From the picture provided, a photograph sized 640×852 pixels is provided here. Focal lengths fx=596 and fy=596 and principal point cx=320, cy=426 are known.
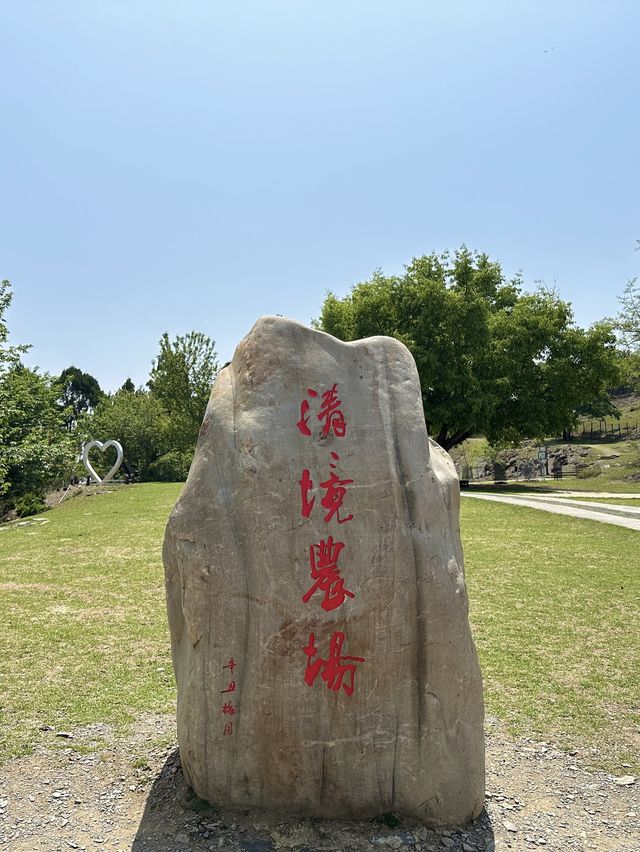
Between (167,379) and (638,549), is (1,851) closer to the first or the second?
(638,549)

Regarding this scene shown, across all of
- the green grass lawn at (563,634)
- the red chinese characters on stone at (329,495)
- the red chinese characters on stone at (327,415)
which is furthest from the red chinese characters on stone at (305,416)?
the green grass lawn at (563,634)

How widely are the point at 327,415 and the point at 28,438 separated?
1847 centimetres

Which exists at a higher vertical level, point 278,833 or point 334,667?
Result: point 334,667

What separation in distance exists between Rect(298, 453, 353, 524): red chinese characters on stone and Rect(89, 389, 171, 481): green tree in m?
37.1

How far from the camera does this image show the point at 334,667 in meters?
3.68

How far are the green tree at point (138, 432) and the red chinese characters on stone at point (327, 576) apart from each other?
1465 inches

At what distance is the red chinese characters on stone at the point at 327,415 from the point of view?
155 inches

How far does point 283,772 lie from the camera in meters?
3.68

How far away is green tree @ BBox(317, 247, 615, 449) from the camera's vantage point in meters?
25.4

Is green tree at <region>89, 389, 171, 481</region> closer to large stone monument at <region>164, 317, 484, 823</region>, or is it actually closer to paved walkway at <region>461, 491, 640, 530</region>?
paved walkway at <region>461, 491, 640, 530</region>

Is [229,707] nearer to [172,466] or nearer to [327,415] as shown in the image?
[327,415]

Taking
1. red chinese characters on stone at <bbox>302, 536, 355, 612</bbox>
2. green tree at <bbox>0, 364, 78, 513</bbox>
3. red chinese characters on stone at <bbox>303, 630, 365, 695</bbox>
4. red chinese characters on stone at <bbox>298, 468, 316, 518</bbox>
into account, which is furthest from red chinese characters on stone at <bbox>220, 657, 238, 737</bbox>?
green tree at <bbox>0, 364, 78, 513</bbox>

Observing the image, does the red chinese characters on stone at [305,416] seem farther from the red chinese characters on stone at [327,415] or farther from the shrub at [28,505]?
the shrub at [28,505]

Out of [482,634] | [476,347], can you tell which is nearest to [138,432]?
[476,347]
